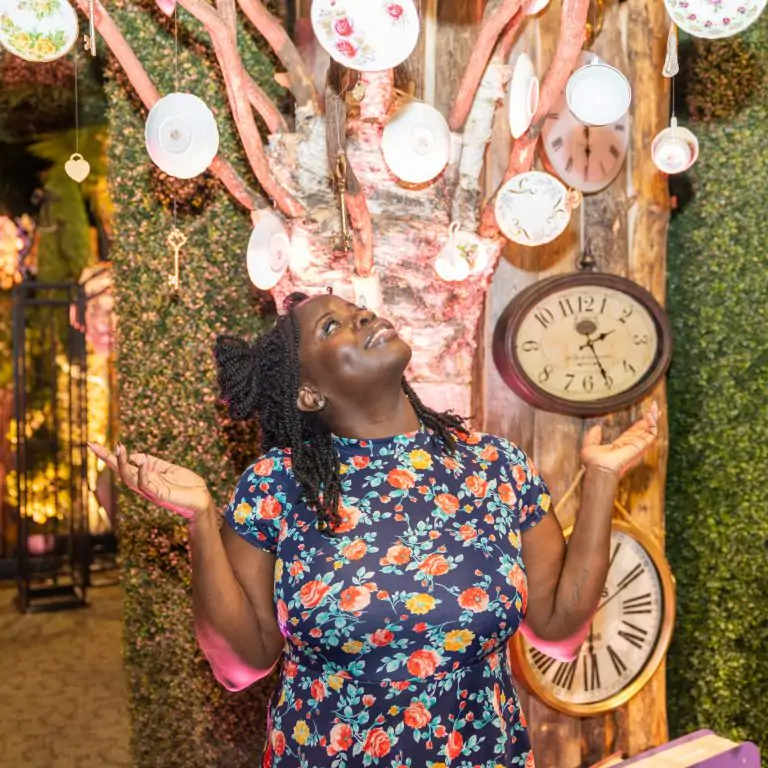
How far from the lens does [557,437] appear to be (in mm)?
2973

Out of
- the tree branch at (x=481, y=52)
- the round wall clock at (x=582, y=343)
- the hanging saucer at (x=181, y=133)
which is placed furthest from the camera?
the round wall clock at (x=582, y=343)

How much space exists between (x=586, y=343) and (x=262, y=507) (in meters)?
1.39

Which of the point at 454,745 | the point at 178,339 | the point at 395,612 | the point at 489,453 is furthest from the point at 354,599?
the point at 178,339

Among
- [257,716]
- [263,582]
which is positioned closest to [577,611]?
[263,582]

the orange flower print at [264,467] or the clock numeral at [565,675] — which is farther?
the clock numeral at [565,675]

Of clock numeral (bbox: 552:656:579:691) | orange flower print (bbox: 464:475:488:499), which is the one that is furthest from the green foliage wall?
orange flower print (bbox: 464:475:488:499)

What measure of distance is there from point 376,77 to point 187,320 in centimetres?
136

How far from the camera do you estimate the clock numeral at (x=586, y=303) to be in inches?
113

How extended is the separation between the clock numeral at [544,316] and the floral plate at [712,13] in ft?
3.33

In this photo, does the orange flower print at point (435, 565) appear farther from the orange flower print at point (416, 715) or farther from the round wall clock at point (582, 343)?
the round wall clock at point (582, 343)

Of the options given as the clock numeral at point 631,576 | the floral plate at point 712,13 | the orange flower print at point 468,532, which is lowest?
the clock numeral at point 631,576

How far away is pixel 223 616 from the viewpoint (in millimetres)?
1760

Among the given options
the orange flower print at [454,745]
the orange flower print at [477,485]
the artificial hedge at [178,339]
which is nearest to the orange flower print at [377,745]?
the orange flower print at [454,745]

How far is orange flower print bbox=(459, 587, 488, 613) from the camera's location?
1683 millimetres
